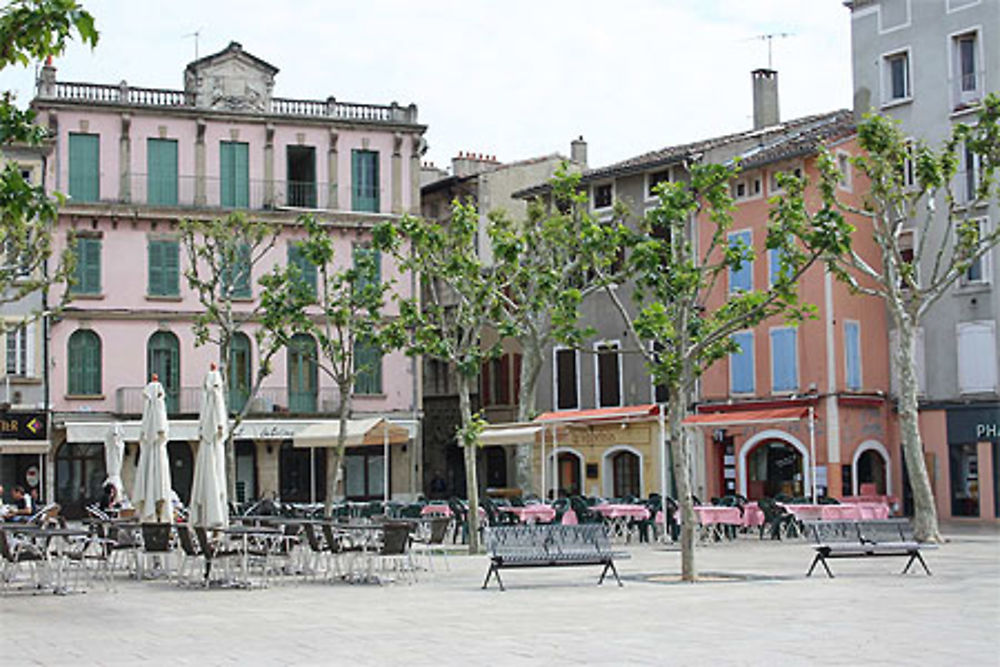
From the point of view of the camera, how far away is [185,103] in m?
41.1

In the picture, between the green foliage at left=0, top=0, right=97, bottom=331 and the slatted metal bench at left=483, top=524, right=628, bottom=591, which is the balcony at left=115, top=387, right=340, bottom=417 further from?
the green foliage at left=0, top=0, right=97, bottom=331

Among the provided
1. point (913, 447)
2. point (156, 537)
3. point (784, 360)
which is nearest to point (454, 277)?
point (156, 537)

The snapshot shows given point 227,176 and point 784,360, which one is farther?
point 227,176

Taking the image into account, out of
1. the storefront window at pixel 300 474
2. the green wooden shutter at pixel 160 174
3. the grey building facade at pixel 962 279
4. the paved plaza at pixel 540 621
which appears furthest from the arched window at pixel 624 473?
the paved plaza at pixel 540 621

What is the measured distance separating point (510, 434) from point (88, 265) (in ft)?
49.9

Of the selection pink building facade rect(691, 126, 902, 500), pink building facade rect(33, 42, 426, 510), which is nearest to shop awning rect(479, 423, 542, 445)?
pink building facade rect(691, 126, 902, 500)

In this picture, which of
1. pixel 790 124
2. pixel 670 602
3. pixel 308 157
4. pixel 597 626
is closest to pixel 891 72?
pixel 790 124

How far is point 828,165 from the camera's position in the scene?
25.1m

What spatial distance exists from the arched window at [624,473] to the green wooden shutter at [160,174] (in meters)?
14.0

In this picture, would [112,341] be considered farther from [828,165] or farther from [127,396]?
[828,165]

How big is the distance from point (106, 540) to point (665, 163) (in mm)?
24259

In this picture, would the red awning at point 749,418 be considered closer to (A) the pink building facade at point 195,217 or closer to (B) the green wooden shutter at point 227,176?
(A) the pink building facade at point 195,217

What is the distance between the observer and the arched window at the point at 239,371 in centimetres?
4094

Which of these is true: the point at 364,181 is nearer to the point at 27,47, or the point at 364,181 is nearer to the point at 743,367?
the point at 743,367
